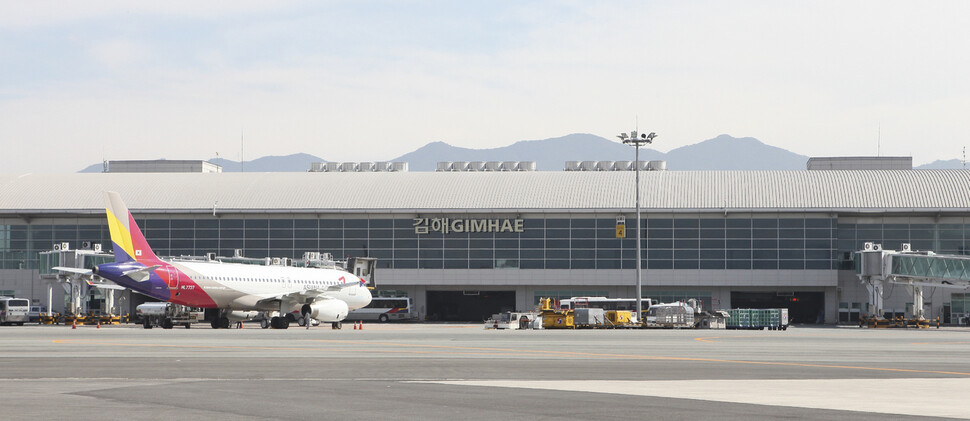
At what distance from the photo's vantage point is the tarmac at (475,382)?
698 inches

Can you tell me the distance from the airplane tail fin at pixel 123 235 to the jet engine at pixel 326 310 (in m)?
12.8

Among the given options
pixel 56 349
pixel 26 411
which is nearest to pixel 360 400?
pixel 26 411

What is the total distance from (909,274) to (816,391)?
221 ft

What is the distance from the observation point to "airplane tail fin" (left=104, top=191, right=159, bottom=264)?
5947cm

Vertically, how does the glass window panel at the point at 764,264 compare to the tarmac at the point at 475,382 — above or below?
above

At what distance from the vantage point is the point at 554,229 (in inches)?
3917

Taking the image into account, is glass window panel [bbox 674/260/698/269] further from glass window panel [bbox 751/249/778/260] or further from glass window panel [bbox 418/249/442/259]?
glass window panel [bbox 418/249/442/259]

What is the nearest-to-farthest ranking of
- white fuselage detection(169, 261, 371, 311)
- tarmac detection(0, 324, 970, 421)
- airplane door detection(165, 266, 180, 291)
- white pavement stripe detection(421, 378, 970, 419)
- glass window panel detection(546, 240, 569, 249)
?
tarmac detection(0, 324, 970, 421) < white pavement stripe detection(421, 378, 970, 419) < airplane door detection(165, 266, 180, 291) < white fuselage detection(169, 261, 371, 311) < glass window panel detection(546, 240, 569, 249)

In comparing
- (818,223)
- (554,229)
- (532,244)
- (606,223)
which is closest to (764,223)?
(818,223)

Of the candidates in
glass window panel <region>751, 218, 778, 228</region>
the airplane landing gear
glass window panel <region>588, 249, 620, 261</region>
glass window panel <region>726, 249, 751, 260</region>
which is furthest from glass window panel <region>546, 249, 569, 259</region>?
the airplane landing gear

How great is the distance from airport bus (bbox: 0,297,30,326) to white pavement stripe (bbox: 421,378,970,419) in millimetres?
66235

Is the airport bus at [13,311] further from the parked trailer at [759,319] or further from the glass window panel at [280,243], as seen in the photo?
the parked trailer at [759,319]

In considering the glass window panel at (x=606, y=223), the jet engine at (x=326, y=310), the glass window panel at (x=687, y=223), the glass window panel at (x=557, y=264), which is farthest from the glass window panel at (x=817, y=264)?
the jet engine at (x=326, y=310)

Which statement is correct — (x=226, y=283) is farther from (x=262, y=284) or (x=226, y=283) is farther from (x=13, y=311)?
(x=13, y=311)
